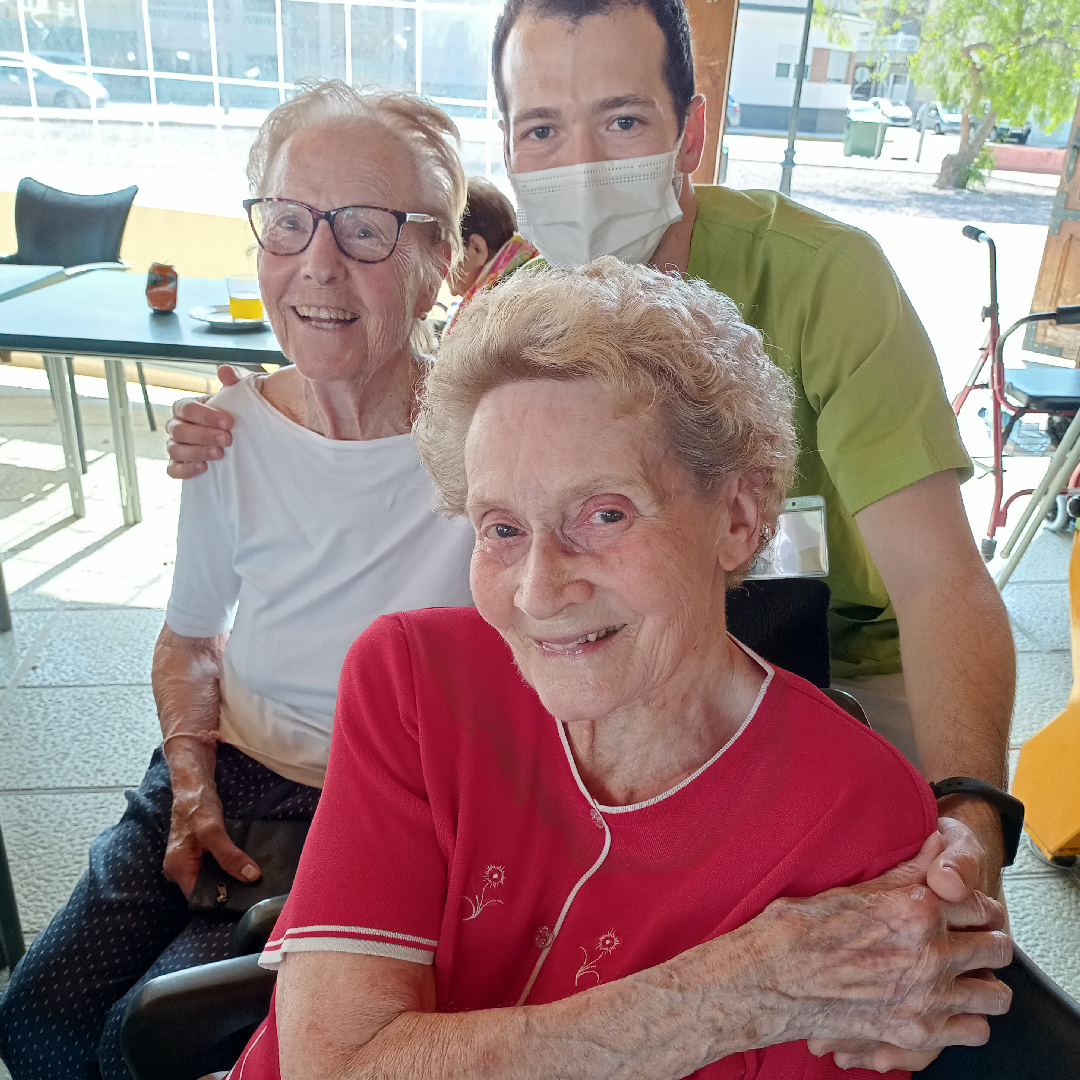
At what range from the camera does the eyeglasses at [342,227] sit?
5.41ft

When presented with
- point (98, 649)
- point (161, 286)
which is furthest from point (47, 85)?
point (98, 649)

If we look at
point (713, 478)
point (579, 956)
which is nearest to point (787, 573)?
point (713, 478)

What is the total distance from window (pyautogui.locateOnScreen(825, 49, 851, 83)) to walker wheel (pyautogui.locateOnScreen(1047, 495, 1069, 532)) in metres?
2.60

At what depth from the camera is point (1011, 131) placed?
6098mm

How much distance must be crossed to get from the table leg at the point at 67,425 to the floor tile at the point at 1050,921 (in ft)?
12.7

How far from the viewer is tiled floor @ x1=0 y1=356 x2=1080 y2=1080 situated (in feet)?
8.25

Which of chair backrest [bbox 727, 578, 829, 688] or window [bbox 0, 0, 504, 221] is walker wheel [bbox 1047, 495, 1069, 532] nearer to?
window [bbox 0, 0, 504, 221]

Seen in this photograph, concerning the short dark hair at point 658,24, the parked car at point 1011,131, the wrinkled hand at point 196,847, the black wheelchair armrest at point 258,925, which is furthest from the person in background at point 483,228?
the parked car at point 1011,131

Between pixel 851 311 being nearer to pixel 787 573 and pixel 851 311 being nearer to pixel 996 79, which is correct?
pixel 787 573

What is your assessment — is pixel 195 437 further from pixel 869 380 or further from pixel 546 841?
pixel 869 380

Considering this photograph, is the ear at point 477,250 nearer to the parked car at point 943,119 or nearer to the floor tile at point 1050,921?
the floor tile at point 1050,921

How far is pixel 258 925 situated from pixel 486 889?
0.34 metres

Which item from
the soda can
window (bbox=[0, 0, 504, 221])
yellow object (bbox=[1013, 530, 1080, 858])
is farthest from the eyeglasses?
window (bbox=[0, 0, 504, 221])

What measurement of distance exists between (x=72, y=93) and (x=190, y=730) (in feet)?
22.0
